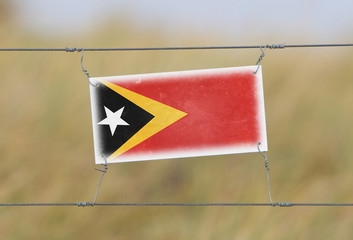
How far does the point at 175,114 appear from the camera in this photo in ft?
4.40

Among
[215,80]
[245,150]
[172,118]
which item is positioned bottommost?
[245,150]

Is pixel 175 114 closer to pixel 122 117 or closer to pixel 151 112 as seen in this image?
pixel 151 112

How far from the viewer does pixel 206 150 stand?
1320 millimetres

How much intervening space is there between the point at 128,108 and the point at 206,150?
1.05ft

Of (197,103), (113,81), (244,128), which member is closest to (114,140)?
(113,81)

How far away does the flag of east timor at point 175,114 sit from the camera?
1319 millimetres

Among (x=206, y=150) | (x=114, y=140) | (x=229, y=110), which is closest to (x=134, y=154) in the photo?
(x=114, y=140)

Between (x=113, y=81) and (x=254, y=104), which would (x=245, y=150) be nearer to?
(x=254, y=104)

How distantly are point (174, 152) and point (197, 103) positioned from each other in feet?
0.64

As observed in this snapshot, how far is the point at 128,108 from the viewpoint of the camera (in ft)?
4.40

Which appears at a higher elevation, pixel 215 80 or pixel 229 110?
pixel 215 80

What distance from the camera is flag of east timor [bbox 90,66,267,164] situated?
1.32 meters

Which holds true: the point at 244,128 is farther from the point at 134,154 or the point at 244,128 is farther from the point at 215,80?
the point at 134,154

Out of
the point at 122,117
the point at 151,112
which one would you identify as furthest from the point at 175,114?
the point at 122,117
